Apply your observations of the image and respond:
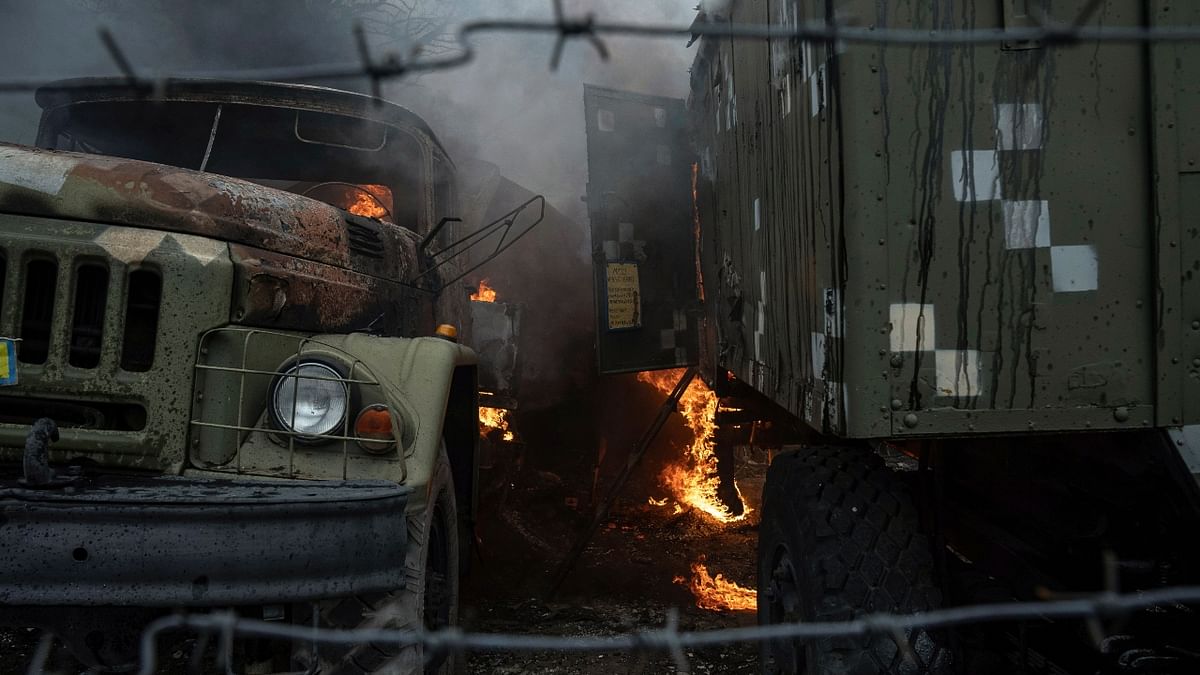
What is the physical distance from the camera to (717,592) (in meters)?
5.26

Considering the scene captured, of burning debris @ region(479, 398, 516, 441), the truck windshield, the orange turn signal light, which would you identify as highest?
the truck windshield

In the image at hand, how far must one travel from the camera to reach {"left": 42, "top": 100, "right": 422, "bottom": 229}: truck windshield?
4.14 metres

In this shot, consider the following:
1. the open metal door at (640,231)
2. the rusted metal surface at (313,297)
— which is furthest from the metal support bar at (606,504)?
the rusted metal surface at (313,297)

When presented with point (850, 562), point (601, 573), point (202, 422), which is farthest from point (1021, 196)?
point (601, 573)

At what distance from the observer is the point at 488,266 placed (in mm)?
8586

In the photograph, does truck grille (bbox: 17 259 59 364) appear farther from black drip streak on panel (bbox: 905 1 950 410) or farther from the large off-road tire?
black drip streak on panel (bbox: 905 1 950 410)

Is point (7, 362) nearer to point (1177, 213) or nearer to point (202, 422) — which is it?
point (202, 422)

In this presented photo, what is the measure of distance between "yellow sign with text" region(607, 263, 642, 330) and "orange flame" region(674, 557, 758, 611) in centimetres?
191

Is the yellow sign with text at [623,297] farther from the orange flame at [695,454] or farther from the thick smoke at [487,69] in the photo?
the thick smoke at [487,69]

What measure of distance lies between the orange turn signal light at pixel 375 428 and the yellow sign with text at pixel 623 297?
3.41 meters

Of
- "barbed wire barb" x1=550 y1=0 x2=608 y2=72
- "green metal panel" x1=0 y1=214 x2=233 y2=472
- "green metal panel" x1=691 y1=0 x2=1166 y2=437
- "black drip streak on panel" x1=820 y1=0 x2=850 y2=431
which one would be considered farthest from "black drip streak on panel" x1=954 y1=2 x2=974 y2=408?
"green metal panel" x1=0 y1=214 x2=233 y2=472

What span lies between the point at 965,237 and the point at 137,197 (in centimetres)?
279

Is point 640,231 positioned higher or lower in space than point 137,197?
higher

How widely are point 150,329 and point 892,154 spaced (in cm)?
257
